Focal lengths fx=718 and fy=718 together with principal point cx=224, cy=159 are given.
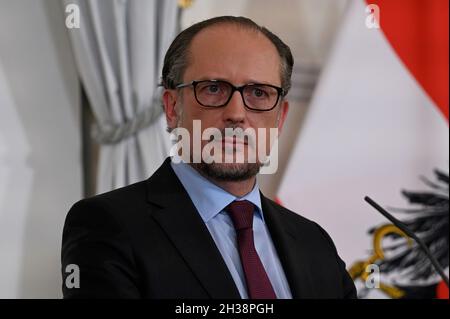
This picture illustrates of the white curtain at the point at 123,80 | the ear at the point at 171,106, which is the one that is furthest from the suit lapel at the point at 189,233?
the white curtain at the point at 123,80

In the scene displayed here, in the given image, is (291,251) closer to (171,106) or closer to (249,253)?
(249,253)

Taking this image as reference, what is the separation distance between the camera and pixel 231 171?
107 centimetres

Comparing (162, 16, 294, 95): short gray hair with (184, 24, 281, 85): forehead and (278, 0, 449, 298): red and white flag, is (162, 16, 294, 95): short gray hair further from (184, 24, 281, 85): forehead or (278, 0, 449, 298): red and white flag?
(278, 0, 449, 298): red and white flag

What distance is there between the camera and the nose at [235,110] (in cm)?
103

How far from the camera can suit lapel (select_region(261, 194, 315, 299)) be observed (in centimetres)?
105

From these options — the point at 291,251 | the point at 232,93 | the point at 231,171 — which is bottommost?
the point at 291,251

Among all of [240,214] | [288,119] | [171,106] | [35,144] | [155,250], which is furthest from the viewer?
[288,119]

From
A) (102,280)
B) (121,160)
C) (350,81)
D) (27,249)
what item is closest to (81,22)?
(121,160)

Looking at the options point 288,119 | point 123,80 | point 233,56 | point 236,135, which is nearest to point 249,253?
point 236,135

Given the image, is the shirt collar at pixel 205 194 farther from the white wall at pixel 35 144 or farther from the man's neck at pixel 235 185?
the white wall at pixel 35 144

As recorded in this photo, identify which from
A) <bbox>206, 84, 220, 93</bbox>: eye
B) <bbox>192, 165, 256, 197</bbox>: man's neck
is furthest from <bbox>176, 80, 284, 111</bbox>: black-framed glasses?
<bbox>192, 165, 256, 197</bbox>: man's neck

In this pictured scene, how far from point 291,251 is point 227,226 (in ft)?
0.34

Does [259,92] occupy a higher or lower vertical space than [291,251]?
higher

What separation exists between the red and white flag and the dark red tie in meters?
1.28
